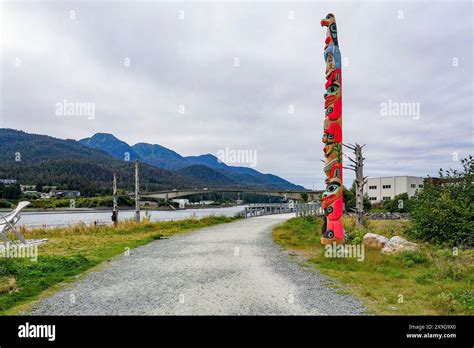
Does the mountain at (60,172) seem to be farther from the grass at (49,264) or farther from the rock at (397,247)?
the rock at (397,247)

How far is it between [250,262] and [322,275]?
2679 millimetres

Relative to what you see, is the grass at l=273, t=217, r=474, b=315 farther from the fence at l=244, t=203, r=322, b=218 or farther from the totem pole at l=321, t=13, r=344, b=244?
the fence at l=244, t=203, r=322, b=218

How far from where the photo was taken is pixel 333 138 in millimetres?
14633

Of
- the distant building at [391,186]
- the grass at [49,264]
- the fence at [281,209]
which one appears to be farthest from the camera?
the distant building at [391,186]

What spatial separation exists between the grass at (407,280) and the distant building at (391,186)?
8898cm

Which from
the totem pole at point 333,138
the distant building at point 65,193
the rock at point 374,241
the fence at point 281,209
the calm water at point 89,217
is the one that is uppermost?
the totem pole at point 333,138

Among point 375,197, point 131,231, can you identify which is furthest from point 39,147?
point 131,231

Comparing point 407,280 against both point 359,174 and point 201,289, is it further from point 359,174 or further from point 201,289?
point 359,174

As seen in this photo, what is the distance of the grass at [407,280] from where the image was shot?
6441 mm

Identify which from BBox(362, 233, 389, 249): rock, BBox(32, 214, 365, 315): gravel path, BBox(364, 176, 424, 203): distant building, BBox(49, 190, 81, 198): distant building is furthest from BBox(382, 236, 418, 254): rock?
BBox(364, 176, 424, 203): distant building

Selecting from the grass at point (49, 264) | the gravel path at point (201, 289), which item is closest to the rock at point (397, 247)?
the gravel path at point (201, 289)
